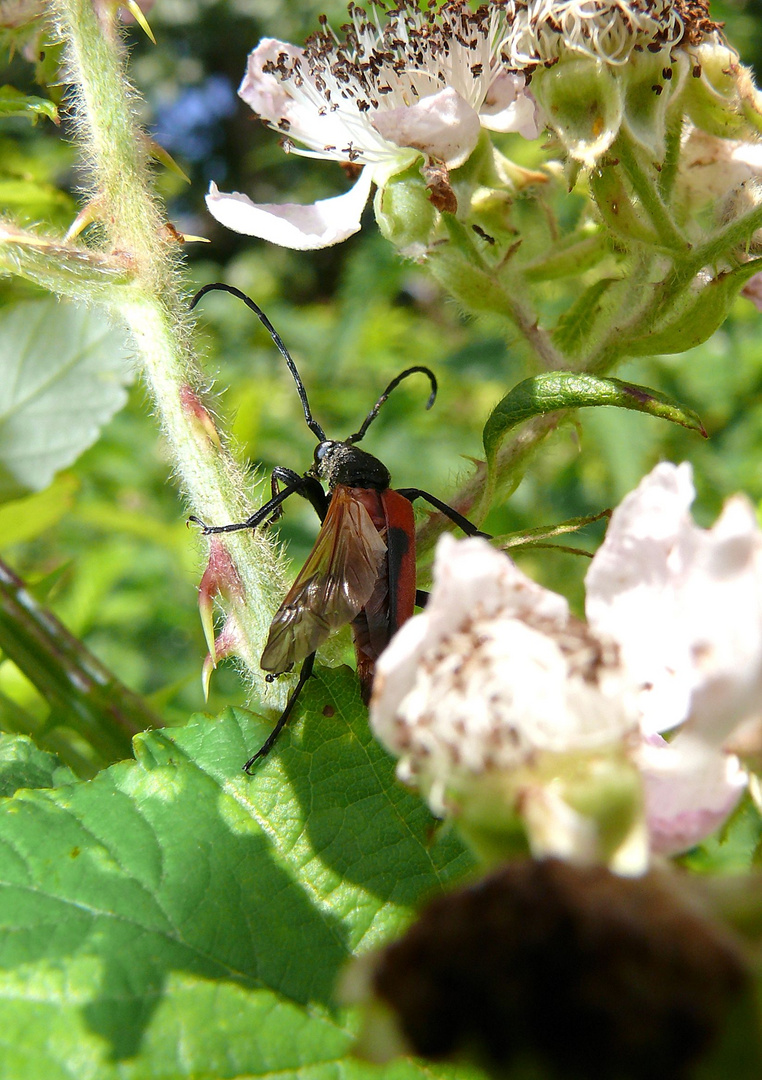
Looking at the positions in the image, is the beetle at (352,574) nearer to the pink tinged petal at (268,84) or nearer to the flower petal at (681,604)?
the pink tinged petal at (268,84)

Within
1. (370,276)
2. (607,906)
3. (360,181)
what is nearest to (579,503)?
(370,276)

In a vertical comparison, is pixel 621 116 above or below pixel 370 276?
above

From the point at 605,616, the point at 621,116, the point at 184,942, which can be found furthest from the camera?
the point at 621,116

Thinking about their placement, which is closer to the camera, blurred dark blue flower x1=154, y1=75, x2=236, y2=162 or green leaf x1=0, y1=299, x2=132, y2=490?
green leaf x1=0, y1=299, x2=132, y2=490

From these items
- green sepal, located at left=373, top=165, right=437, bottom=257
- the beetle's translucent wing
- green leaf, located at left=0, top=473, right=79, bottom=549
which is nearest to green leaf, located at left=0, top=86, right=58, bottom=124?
green sepal, located at left=373, top=165, right=437, bottom=257

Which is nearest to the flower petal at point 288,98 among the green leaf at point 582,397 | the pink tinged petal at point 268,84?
the pink tinged petal at point 268,84

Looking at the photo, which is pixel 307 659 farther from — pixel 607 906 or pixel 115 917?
pixel 607 906

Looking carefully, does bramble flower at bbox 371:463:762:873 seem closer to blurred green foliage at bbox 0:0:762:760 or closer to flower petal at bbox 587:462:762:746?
flower petal at bbox 587:462:762:746
